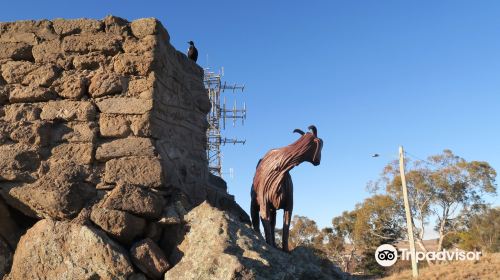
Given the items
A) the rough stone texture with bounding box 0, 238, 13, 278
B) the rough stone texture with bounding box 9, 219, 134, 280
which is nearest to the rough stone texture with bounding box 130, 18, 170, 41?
the rough stone texture with bounding box 9, 219, 134, 280

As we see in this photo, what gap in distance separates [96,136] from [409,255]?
65.4 ft

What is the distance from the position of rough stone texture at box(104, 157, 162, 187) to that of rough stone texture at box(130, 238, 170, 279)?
22.6 inches

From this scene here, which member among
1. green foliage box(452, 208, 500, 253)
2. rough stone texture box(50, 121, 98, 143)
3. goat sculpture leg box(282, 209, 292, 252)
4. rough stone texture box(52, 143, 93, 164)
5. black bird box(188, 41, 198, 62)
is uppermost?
green foliage box(452, 208, 500, 253)

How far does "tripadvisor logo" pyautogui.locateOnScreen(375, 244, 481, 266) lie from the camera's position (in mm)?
20984

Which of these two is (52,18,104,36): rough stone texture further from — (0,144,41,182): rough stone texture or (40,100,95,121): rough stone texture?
(0,144,41,182): rough stone texture

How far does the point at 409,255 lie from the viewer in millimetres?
21234

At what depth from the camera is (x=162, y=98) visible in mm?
4133

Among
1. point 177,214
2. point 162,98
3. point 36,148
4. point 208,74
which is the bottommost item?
point 177,214

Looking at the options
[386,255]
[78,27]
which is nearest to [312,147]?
[78,27]

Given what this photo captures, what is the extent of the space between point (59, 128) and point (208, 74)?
23.6 meters

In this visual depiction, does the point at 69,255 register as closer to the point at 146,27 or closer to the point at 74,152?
the point at 74,152

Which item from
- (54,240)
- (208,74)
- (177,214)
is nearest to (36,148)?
(54,240)

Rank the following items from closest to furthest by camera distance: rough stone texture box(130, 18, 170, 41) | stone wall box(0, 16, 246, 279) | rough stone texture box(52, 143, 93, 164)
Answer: stone wall box(0, 16, 246, 279) → rough stone texture box(52, 143, 93, 164) → rough stone texture box(130, 18, 170, 41)

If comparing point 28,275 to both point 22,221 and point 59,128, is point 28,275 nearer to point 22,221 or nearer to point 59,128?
point 22,221
